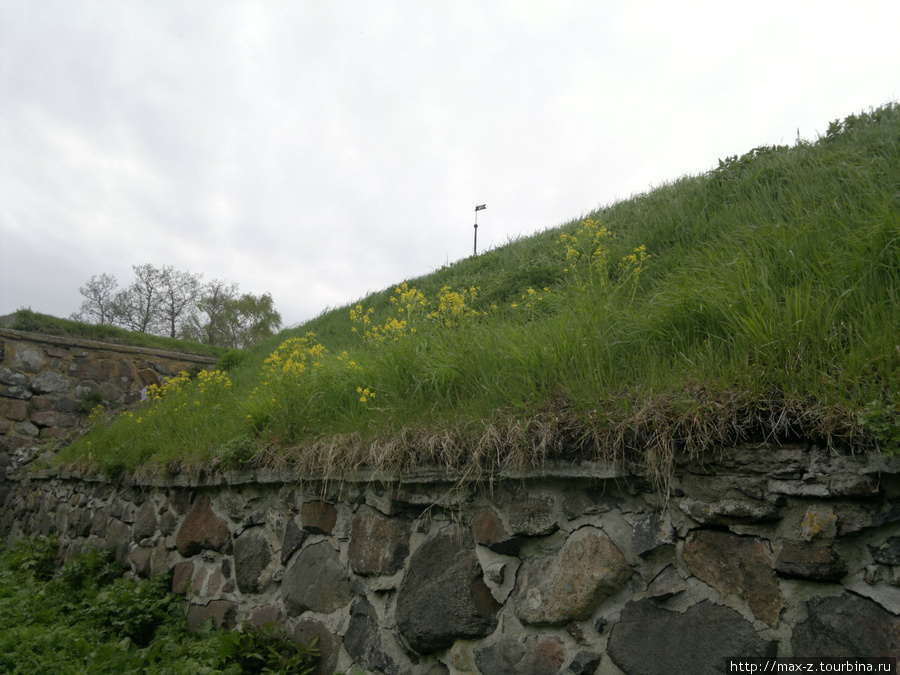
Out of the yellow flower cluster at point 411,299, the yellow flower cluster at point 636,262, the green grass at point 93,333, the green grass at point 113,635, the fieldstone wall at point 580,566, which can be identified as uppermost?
the green grass at point 93,333

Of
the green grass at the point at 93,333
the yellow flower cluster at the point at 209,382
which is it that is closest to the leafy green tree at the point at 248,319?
the green grass at the point at 93,333

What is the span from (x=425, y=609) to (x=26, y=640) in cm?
283

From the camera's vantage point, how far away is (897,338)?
5.86ft

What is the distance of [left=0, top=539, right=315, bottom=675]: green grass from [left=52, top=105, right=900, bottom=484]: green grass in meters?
0.92

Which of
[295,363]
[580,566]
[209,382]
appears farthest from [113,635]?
[580,566]

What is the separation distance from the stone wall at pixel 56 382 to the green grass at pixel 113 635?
15.6 ft

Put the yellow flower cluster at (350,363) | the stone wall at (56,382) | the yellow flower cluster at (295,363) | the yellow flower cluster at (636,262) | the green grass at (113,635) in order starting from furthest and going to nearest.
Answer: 1. the stone wall at (56,382)
2. the yellow flower cluster at (295,363)
3. the yellow flower cluster at (350,363)
4. the yellow flower cluster at (636,262)
5. the green grass at (113,635)

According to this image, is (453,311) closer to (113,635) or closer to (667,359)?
(667,359)

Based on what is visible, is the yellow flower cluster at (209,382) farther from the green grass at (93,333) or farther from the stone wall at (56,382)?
the green grass at (93,333)

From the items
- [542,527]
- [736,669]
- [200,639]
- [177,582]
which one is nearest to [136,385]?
[177,582]

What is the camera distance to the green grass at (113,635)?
9.57 ft

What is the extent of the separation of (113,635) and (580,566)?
330 centimetres

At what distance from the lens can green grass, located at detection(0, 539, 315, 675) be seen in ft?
9.57

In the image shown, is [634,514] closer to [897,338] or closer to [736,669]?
[736,669]
